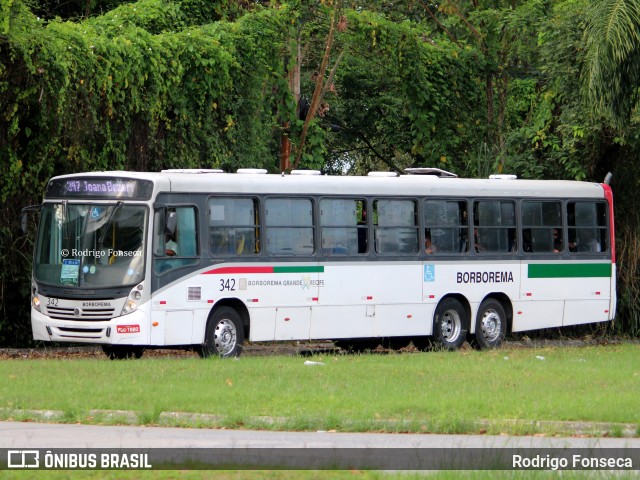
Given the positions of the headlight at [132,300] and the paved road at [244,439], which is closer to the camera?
the paved road at [244,439]

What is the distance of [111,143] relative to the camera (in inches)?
1013

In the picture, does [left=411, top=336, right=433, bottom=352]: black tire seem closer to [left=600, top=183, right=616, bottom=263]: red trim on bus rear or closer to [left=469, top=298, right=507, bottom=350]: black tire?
[left=469, top=298, right=507, bottom=350]: black tire

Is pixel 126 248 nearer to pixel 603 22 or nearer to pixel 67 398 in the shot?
pixel 67 398

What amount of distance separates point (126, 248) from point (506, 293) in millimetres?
8386

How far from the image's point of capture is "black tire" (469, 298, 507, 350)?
85.4ft

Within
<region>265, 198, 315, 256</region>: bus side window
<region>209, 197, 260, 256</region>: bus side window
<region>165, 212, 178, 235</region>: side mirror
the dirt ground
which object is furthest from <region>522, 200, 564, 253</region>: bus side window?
<region>165, 212, 178, 235</region>: side mirror

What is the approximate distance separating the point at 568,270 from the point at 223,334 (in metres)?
8.41

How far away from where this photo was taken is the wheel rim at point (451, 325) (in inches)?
1006

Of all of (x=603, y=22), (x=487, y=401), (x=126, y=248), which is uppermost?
(x=603, y=22)

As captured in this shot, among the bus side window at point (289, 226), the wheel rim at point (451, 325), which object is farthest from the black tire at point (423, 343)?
the bus side window at point (289, 226)

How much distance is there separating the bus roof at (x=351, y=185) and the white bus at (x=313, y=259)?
0.03 meters

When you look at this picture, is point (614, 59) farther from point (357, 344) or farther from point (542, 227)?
point (357, 344)

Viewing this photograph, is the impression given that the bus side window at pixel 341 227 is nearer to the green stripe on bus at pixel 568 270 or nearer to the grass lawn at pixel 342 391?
the grass lawn at pixel 342 391

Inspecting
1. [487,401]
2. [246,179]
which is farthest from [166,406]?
[246,179]
